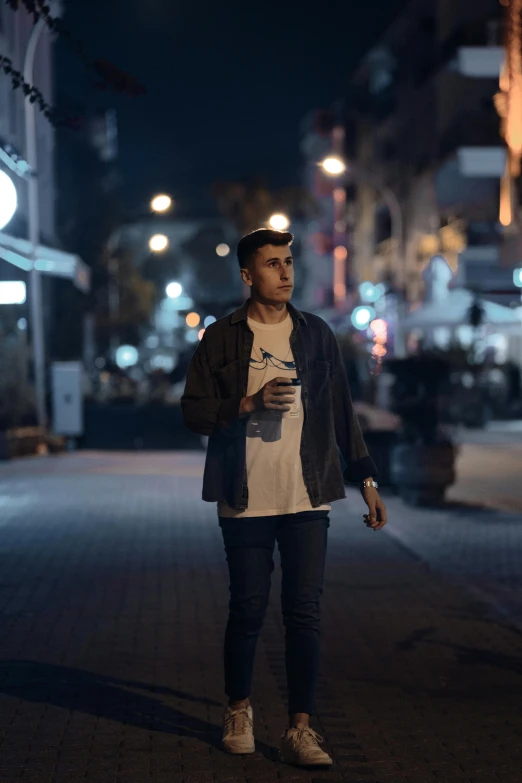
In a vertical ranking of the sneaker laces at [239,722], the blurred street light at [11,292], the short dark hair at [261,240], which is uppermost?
the blurred street light at [11,292]

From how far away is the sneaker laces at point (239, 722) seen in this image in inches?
204

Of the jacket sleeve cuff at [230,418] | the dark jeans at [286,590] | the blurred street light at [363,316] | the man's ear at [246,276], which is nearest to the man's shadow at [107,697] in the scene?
the dark jeans at [286,590]

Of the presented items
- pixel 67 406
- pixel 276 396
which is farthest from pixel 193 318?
pixel 276 396

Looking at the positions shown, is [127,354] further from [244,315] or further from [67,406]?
[244,315]

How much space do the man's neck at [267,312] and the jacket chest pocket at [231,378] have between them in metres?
0.21

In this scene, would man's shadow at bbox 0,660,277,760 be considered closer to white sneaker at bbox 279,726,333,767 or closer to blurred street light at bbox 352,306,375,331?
white sneaker at bbox 279,726,333,767

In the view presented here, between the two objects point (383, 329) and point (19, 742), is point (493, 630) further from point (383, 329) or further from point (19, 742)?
point (383, 329)

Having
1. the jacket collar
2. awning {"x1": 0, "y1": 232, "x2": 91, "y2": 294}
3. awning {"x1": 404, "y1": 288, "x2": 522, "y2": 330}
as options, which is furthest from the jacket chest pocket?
awning {"x1": 404, "y1": 288, "x2": 522, "y2": 330}

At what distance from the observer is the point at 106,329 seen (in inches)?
2432

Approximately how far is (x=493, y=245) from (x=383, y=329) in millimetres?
4362

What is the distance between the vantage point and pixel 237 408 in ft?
16.4

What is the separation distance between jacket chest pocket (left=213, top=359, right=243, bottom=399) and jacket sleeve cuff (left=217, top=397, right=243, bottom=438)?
7cm

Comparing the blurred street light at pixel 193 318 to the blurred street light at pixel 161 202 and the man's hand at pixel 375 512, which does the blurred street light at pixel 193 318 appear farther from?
the man's hand at pixel 375 512

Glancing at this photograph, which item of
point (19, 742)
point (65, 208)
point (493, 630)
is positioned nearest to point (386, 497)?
point (493, 630)
